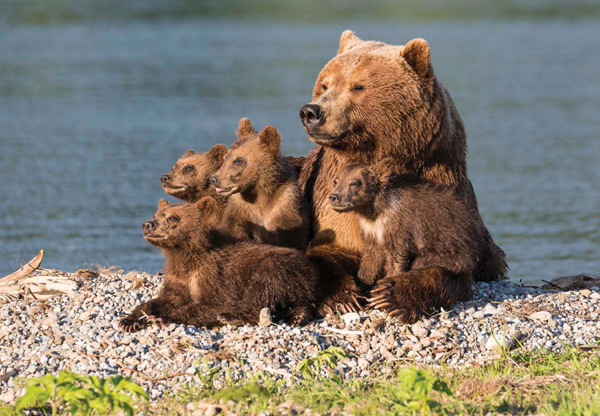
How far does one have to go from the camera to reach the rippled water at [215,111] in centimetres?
1526

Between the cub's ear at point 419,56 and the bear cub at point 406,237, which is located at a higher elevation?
the cub's ear at point 419,56

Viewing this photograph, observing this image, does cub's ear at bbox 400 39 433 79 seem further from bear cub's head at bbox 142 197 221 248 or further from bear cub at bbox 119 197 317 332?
bear cub's head at bbox 142 197 221 248

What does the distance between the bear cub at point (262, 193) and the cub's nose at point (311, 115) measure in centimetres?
83

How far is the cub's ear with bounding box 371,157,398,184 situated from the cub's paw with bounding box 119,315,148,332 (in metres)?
2.14

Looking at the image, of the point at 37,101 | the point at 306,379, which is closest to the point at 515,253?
the point at 306,379

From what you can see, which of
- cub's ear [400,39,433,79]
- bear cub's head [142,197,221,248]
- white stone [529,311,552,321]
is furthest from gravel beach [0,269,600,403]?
cub's ear [400,39,433,79]

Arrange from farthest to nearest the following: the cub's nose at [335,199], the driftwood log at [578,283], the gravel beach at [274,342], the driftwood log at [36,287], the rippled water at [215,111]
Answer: the rippled water at [215,111] < the driftwood log at [578,283] < the driftwood log at [36,287] < the cub's nose at [335,199] < the gravel beach at [274,342]

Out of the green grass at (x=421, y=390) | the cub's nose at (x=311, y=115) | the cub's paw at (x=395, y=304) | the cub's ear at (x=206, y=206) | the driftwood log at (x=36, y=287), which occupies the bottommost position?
the driftwood log at (x=36, y=287)

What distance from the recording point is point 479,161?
70.2 ft

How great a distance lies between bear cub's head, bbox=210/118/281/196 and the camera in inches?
312

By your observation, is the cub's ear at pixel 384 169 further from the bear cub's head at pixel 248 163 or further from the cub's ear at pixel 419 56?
the bear cub's head at pixel 248 163

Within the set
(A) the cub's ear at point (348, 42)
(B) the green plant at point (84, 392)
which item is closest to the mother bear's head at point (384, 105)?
(A) the cub's ear at point (348, 42)

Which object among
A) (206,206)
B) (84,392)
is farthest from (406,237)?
(84,392)

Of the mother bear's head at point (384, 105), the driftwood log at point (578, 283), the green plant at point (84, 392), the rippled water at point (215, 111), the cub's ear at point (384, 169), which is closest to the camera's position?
the green plant at point (84, 392)
